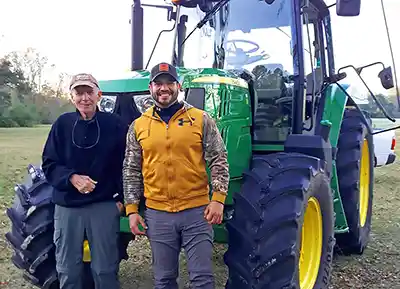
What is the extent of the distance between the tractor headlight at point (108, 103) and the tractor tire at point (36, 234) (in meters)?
0.74

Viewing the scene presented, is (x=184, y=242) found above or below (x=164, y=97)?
below

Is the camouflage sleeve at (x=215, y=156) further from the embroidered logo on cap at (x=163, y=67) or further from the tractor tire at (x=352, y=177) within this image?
the tractor tire at (x=352, y=177)

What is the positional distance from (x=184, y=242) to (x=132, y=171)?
21.5 inches

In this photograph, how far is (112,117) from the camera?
3461 mm

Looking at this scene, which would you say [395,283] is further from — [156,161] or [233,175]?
[156,161]

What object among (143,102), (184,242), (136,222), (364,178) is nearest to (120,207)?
(136,222)

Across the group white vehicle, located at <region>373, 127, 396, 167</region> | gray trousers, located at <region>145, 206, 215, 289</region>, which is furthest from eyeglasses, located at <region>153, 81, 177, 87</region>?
white vehicle, located at <region>373, 127, 396, 167</region>

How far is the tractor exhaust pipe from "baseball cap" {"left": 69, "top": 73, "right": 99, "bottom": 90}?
140 centimetres

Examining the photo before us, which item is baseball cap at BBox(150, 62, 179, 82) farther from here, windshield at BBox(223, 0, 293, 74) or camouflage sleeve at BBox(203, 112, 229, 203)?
windshield at BBox(223, 0, 293, 74)

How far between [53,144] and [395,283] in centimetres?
328

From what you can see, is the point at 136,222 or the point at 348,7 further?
the point at 348,7

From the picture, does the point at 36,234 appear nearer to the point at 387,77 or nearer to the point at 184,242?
the point at 184,242

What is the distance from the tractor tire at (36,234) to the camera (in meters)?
3.92

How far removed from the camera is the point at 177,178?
3.11 m
